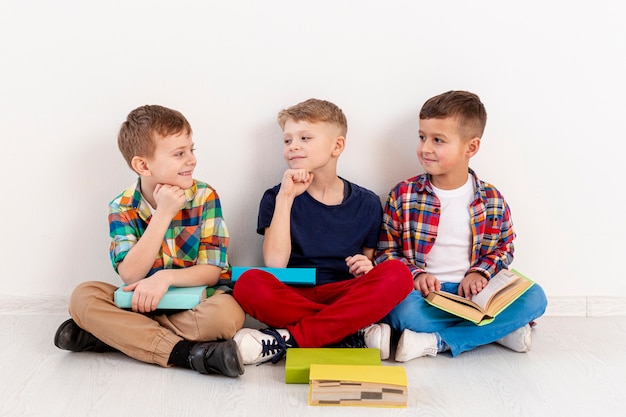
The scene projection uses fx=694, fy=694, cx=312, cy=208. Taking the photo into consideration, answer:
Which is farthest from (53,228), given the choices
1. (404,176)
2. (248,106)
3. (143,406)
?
(404,176)

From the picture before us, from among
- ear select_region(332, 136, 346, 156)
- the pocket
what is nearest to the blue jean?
ear select_region(332, 136, 346, 156)

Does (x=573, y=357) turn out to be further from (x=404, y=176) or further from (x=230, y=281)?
(x=230, y=281)

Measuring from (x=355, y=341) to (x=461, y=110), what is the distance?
678 millimetres

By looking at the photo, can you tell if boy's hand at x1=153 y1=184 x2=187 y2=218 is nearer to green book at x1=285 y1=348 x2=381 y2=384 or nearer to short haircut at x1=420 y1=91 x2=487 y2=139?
green book at x1=285 y1=348 x2=381 y2=384

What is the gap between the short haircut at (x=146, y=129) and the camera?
5.80 ft

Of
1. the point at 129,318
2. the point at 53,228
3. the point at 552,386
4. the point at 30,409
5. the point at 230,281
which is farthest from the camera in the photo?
the point at 53,228

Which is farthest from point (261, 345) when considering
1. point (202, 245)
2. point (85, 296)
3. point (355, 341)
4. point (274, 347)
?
point (85, 296)

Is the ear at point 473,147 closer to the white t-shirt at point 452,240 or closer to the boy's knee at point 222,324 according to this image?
the white t-shirt at point 452,240

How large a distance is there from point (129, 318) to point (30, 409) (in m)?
0.33

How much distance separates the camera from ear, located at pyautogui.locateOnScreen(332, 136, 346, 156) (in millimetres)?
1943

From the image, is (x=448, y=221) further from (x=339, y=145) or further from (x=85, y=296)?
(x=85, y=296)

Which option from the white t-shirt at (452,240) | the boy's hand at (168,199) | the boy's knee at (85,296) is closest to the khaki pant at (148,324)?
the boy's knee at (85,296)

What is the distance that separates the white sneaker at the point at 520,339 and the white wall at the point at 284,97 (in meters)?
0.40

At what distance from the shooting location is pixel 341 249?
1943mm
